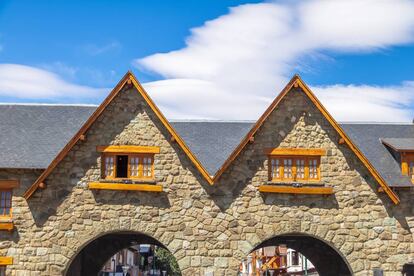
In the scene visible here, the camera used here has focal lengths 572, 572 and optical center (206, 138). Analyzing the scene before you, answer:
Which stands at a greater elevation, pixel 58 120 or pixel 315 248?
pixel 58 120

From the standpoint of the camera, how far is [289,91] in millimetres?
19891

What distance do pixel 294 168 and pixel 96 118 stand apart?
6945 millimetres

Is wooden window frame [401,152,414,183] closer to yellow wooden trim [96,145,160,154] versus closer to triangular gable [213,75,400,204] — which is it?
triangular gable [213,75,400,204]

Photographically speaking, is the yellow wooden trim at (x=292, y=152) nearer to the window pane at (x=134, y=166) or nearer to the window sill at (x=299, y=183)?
the window sill at (x=299, y=183)

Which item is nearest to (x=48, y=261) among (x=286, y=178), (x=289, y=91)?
(x=286, y=178)

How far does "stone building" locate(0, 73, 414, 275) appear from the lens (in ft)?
62.1

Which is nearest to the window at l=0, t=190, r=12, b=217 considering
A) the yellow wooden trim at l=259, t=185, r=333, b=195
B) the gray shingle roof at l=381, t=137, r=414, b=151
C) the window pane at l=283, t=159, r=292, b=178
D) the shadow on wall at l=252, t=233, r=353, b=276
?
the yellow wooden trim at l=259, t=185, r=333, b=195

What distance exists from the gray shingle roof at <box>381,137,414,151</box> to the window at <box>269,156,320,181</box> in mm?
3224

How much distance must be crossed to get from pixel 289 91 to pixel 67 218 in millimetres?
8682

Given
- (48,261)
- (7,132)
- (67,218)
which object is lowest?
(48,261)

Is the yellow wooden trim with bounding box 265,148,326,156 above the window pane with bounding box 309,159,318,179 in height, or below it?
above

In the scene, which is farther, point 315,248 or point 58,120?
point 315,248

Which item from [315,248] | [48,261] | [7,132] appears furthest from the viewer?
[315,248]

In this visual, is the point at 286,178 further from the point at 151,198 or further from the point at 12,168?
the point at 12,168
